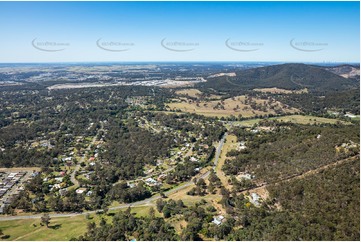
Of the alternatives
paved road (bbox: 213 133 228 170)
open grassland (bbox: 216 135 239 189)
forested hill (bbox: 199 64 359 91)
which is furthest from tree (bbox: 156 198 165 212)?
forested hill (bbox: 199 64 359 91)

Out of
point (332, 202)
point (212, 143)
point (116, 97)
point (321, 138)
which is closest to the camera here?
point (332, 202)

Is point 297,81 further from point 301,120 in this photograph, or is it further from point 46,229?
point 46,229

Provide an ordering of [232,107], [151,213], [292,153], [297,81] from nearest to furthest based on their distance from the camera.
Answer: [151,213], [292,153], [232,107], [297,81]

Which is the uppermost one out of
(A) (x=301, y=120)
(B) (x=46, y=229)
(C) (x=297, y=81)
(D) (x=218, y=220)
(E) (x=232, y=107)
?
(C) (x=297, y=81)

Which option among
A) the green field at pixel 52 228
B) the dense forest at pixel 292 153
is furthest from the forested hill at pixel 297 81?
the green field at pixel 52 228

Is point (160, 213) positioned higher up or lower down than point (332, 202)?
lower down

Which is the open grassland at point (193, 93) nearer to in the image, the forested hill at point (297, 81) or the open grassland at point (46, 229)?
the forested hill at point (297, 81)

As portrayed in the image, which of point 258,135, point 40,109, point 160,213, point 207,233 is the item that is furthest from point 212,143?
point 40,109

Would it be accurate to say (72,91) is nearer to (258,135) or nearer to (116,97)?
(116,97)

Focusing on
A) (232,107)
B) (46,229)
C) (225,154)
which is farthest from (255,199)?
(232,107)
